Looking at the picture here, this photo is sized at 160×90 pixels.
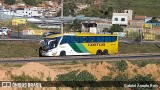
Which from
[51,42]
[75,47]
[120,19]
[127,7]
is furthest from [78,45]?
[127,7]

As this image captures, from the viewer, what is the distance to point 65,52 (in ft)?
139

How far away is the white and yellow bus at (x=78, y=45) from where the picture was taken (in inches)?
1641

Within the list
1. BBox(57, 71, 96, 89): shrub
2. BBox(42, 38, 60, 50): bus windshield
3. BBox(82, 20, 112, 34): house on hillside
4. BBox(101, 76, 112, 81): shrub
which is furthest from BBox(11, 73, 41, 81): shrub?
BBox(82, 20, 112, 34): house on hillside

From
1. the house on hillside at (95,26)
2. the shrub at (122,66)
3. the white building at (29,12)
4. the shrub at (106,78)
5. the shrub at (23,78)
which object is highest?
the shrub at (23,78)

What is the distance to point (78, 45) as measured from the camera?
43.6 metres

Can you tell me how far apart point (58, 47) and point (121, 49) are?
1563 cm

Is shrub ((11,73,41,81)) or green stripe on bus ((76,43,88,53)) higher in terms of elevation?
shrub ((11,73,41,81))

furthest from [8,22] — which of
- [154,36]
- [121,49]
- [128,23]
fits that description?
[121,49]

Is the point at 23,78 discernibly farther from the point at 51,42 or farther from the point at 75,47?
the point at 75,47

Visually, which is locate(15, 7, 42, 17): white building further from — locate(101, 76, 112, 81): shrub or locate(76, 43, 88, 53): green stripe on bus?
locate(101, 76, 112, 81): shrub

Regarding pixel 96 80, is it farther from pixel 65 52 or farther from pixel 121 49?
pixel 121 49

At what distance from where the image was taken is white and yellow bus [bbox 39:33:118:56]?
41.7 m

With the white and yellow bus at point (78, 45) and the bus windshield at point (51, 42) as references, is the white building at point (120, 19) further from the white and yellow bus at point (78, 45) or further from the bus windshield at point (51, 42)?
the bus windshield at point (51, 42)

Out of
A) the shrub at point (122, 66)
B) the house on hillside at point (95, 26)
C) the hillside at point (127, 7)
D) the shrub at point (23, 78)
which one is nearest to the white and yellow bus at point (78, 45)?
the shrub at point (122, 66)
